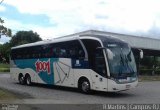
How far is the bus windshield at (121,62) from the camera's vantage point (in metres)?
18.7

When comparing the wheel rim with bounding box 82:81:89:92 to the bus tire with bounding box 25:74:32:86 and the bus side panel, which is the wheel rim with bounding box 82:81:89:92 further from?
the bus tire with bounding box 25:74:32:86

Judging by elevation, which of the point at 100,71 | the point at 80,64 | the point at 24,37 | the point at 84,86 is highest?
the point at 24,37

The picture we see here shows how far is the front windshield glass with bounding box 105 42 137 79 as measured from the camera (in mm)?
18688

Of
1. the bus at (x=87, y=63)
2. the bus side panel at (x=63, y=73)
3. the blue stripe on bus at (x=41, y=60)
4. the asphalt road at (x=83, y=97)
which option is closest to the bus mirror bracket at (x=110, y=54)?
the bus at (x=87, y=63)

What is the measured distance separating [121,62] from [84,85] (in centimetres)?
262

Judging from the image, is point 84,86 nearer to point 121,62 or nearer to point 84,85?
point 84,85

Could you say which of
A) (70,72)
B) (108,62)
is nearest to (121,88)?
(108,62)

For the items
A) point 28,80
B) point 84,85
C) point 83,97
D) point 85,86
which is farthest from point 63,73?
point 28,80

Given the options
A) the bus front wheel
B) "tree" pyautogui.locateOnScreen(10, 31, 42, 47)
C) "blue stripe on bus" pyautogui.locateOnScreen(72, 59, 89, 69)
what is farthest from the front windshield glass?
"tree" pyautogui.locateOnScreen(10, 31, 42, 47)

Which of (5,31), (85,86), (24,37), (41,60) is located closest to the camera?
(5,31)

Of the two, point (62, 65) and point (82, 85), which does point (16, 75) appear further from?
point (82, 85)

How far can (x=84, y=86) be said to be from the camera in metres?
20.2

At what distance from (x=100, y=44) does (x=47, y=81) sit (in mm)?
6241

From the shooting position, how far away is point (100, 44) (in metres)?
19.2
